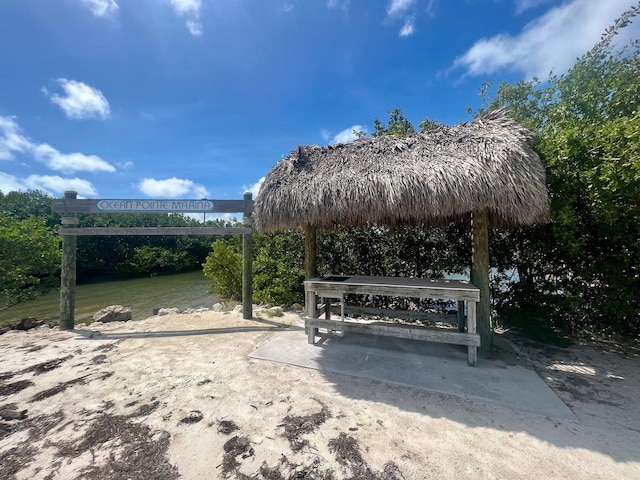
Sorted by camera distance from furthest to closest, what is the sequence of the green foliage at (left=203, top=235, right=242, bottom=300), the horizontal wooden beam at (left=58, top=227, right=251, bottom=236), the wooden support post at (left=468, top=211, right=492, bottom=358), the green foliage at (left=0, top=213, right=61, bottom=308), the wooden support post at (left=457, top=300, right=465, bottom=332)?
the green foliage at (left=203, top=235, right=242, bottom=300) → the green foliage at (left=0, top=213, right=61, bottom=308) → the horizontal wooden beam at (left=58, top=227, right=251, bottom=236) → the wooden support post at (left=457, top=300, right=465, bottom=332) → the wooden support post at (left=468, top=211, right=492, bottom=358)

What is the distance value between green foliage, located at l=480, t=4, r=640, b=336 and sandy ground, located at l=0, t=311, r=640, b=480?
2.24 ft

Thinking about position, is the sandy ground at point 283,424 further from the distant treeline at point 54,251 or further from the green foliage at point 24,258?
the distant treeline at point 54,251

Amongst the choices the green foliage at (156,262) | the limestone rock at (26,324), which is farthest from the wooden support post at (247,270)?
the green foliage at (156,262)

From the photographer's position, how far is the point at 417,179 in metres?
3.23

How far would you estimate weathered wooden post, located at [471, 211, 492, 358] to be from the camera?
3.31 meters

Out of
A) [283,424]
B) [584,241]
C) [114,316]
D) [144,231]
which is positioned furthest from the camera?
[114,316]

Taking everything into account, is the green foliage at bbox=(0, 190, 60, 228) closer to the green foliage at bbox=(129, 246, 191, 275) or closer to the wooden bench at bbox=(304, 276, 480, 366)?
the green foliage at bbox=(129, 246, 191, 275)

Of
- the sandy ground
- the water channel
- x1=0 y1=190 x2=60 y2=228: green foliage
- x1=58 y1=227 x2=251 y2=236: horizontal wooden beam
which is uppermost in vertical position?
x1=0 y1=190 x2=60 y2=228: green foliage

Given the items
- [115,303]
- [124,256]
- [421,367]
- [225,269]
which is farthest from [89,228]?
[124,256]

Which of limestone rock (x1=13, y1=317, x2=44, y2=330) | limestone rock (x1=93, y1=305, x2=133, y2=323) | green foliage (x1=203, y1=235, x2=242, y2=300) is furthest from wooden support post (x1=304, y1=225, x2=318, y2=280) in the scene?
limestone rock (x1=13, y1=317, x2=44, y2=330)

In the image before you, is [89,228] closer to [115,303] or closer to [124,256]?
[115,303]

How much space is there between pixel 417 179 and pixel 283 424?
2949mm

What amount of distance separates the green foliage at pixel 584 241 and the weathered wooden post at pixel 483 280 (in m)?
1.03

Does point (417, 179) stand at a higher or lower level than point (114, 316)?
higher
